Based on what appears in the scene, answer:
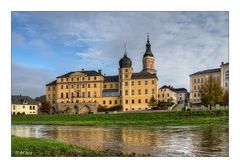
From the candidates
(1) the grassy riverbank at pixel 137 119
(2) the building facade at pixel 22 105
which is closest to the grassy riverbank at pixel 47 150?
(2) the building facade at pixel 22 105

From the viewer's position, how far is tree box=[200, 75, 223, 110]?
13188 mm

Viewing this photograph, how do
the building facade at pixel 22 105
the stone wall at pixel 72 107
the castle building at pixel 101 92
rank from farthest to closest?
the stone wall at pixel 72 107, the castle building at pixel 101 92, the building facade at pixel 22 105

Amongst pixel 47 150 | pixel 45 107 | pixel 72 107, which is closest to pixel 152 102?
pixel 72 107

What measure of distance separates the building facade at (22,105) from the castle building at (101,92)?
977mm

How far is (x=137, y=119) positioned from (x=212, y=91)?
626cm

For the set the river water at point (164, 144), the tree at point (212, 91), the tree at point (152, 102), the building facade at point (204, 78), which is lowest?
the river water at point (164, 144)

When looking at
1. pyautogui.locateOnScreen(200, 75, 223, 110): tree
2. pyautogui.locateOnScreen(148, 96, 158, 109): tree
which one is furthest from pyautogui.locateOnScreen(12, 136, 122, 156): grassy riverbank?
pyautogui.locateOnScreen(148, 96, 158, 109): tree

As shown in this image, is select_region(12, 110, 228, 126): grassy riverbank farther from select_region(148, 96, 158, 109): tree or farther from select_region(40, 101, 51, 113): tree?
select_region(40, 101, 51, 113): tree

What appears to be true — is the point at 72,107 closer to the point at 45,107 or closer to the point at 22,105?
the point at 45,107

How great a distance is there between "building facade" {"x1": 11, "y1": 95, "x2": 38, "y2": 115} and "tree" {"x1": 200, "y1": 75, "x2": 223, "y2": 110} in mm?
6482

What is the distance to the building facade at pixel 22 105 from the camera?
43.0ft

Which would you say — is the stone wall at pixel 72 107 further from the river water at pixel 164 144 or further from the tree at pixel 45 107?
the river water at pixel 164 144
